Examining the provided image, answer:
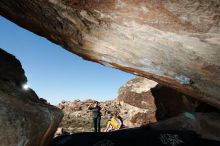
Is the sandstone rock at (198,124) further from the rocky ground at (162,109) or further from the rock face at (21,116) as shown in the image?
the rock face at (21,116)

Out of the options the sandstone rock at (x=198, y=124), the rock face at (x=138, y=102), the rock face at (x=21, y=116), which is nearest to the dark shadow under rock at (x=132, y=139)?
the rock face at (x=21, y=116)

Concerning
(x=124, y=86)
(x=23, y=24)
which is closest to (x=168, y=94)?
(x=124, y=86)

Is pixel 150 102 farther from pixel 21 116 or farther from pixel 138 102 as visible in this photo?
pixel 21 116

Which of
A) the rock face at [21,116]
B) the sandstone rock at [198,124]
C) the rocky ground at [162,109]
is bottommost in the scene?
the rock face at [21,116]

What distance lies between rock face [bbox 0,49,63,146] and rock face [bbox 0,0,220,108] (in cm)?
181

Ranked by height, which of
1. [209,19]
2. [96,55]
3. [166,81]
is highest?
[96,55]

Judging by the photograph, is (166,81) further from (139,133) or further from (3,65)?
(3,65)

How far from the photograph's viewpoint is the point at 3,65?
8266mm

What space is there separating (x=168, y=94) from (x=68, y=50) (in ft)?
27.2

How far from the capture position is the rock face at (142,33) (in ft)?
19.6

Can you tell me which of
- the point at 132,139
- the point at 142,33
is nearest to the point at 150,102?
the point at 132,139

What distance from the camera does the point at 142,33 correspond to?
6988 millimetres

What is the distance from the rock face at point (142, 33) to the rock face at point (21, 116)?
1813 millimetres

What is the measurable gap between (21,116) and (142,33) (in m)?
3.11
